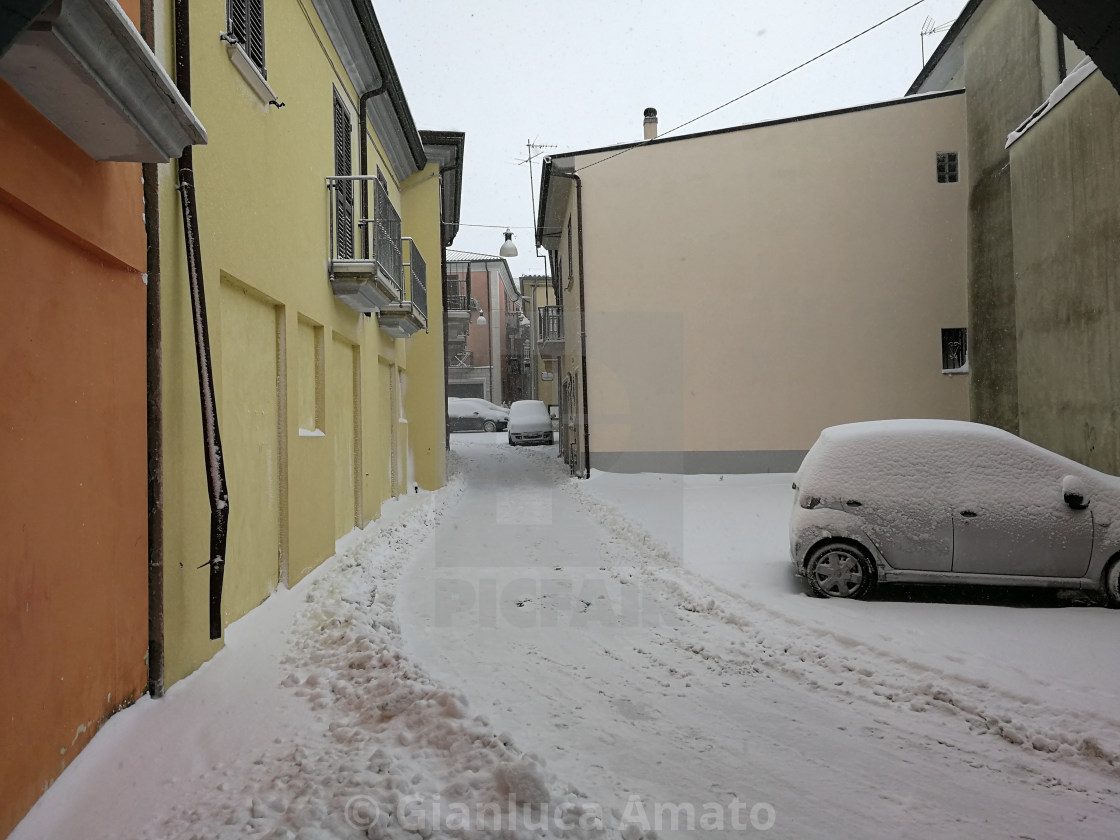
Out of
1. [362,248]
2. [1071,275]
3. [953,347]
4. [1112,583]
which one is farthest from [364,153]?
[953,347]

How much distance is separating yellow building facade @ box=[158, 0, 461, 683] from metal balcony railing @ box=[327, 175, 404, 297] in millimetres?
42

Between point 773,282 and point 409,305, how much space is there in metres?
7.87

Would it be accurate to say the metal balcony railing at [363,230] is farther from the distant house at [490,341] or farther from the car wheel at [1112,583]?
the distant house at [490,341]

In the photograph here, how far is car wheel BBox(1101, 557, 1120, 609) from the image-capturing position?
227 inches

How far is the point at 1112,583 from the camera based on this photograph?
5770 millimetres

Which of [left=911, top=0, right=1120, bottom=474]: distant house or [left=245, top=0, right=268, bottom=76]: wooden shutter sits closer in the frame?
[left=245, top=0, right=268, bottom=76]: wooden shutter

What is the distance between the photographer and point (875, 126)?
1513 centimetres

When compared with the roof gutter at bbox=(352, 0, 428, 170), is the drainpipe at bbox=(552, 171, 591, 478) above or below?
below

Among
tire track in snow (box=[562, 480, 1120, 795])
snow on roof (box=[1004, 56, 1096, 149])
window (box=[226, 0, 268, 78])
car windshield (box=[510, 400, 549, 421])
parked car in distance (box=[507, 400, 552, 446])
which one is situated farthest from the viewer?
car windshield (box=[510, 400, 549, 421])

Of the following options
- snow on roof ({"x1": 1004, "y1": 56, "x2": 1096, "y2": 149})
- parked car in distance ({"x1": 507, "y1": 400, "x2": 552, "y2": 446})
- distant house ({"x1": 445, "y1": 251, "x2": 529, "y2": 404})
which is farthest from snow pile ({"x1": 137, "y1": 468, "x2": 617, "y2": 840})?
distant house ({"x1": 445, "y1": 251, "x2": 529, "y2": 404})

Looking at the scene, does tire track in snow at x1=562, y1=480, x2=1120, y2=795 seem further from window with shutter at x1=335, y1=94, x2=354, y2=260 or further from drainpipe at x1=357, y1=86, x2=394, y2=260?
drainpipe at x1=357, y1=86, x2=394, y2=260

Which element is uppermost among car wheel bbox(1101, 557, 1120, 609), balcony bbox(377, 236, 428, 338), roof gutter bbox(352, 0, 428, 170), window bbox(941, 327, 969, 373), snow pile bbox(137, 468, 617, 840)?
roof gutter bbox(352, 0, 428, 170)

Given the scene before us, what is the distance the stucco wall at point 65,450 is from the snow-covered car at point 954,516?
4986 mm

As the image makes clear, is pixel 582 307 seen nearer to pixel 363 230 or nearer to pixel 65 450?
pixel 363 230
